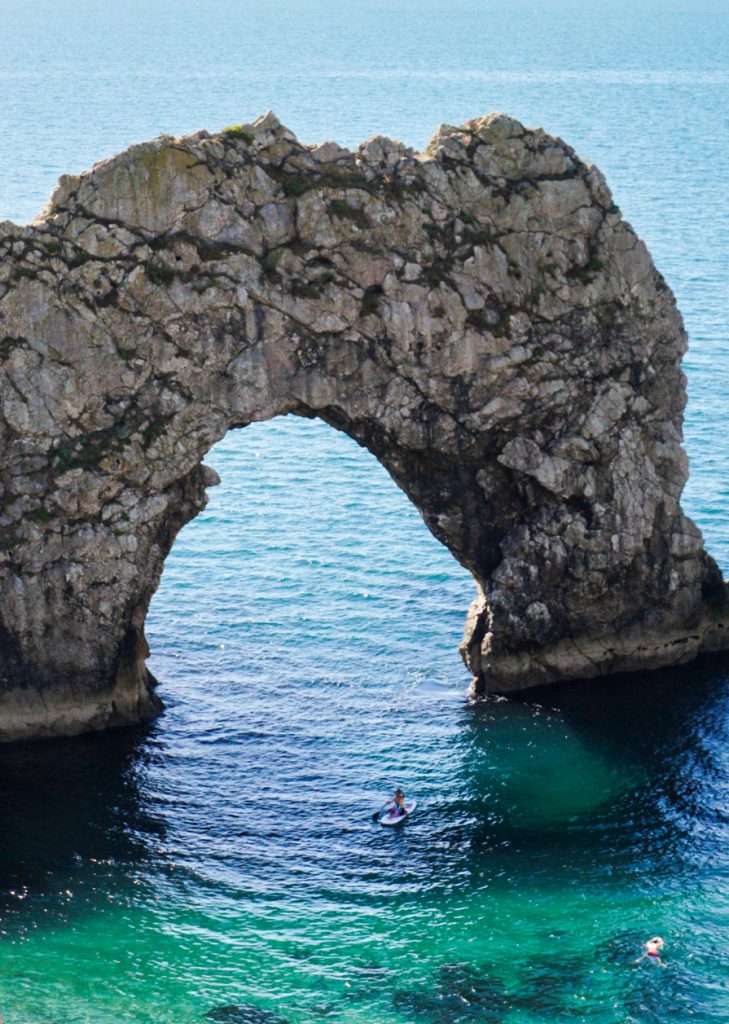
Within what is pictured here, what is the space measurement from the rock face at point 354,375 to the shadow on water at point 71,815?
5.84ft

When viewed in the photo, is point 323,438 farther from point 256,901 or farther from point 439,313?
point 256,901

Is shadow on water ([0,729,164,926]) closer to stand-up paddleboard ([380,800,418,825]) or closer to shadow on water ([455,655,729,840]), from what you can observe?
stand-up paddleboard ([380,800,418,825])

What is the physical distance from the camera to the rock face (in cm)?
7194

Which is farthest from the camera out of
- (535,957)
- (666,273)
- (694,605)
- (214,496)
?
(666,273)

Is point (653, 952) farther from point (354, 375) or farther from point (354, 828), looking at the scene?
point (354, 375)

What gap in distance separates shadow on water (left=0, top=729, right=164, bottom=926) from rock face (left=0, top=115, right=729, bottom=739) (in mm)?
1779

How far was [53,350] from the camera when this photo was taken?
72.0m

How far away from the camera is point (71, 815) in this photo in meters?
70.5

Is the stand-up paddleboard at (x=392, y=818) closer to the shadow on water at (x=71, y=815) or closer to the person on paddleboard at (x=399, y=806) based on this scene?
the person on paddleboard at (x=399, y=806)

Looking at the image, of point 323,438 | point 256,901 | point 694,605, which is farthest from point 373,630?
point 323,438

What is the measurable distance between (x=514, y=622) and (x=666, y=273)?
2931 inches

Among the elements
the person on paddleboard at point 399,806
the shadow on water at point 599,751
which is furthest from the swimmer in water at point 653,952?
the person on paddleboard at point 399,806

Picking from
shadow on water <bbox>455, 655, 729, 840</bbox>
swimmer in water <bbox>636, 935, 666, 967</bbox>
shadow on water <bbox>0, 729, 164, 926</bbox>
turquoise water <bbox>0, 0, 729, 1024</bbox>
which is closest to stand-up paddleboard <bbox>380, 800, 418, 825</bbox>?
turquoise water <bbox>0, 0, 729, 1024</bbox>

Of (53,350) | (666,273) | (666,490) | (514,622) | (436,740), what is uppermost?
(666,273)
